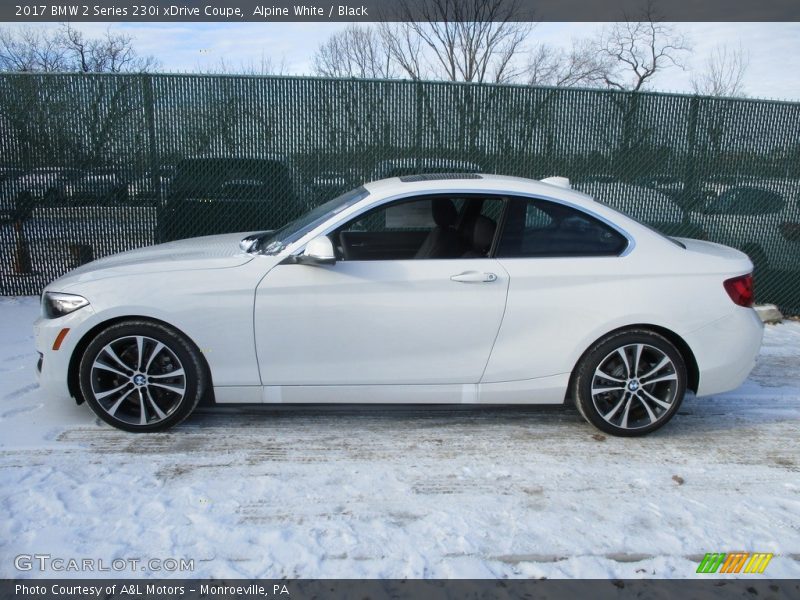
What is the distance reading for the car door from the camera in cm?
402

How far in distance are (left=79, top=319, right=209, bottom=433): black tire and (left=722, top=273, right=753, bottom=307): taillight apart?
3358 mm

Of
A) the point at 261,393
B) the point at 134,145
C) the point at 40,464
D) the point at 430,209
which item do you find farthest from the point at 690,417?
the point at 134,145

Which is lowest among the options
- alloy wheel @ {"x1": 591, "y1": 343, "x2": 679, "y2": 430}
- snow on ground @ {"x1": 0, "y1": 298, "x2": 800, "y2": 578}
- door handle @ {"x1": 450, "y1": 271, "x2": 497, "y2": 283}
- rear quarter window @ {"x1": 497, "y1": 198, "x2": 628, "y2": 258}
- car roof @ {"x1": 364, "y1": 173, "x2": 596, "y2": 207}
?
snow on ground @ {"x1": 0, "y1": 298, "x2": 800, "y2": 578}

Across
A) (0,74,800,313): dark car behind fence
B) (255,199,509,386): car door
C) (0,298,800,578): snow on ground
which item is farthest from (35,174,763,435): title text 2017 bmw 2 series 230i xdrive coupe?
(0,74,800,313): dark car behind fence

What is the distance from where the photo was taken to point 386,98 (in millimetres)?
7398

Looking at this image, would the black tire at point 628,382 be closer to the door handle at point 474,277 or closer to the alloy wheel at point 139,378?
the door handle at point 474,277

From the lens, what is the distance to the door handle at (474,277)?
405 cm

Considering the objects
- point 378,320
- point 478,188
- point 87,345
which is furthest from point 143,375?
point 478,188

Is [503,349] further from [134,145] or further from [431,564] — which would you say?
[134,145]

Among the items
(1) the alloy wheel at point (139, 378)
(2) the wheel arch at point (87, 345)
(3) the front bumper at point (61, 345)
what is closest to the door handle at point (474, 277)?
(2) the wheel arch at point (87, 345)

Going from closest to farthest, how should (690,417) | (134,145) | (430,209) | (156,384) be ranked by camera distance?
(156,384) → (430,209) → (690,417) → (134,145)

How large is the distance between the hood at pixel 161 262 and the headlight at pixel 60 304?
0.07 m

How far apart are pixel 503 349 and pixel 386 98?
4.24 meters

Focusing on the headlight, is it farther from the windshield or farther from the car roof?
the car roof
